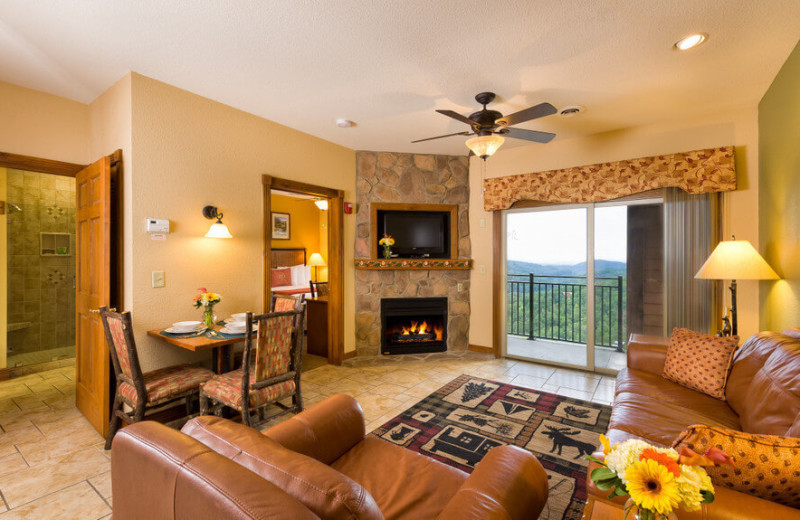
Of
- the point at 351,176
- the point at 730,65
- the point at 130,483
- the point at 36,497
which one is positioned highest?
the point at 730,65

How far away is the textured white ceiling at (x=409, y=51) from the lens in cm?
207

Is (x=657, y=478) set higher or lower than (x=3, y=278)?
lower

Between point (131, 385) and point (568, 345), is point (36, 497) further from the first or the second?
point (568, 345)

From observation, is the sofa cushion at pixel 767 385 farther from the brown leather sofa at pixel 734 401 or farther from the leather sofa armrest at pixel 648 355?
the leather sofa armrest at pixel 648 355

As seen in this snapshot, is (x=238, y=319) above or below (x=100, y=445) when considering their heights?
above

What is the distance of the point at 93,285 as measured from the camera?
2.84 m

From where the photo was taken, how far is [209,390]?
251cm

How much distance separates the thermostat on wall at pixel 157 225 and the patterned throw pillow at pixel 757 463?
3313 mm

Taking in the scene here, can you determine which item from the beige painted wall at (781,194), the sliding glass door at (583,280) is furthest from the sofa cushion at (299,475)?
the sliding glass door at (583,280)

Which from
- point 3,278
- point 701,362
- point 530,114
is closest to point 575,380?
point 701,362

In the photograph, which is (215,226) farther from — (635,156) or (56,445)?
(635,156)

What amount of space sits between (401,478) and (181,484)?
0.90 m

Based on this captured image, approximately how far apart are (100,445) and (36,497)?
56 cm

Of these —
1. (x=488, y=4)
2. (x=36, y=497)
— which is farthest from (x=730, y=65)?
(x=36, y=497)
